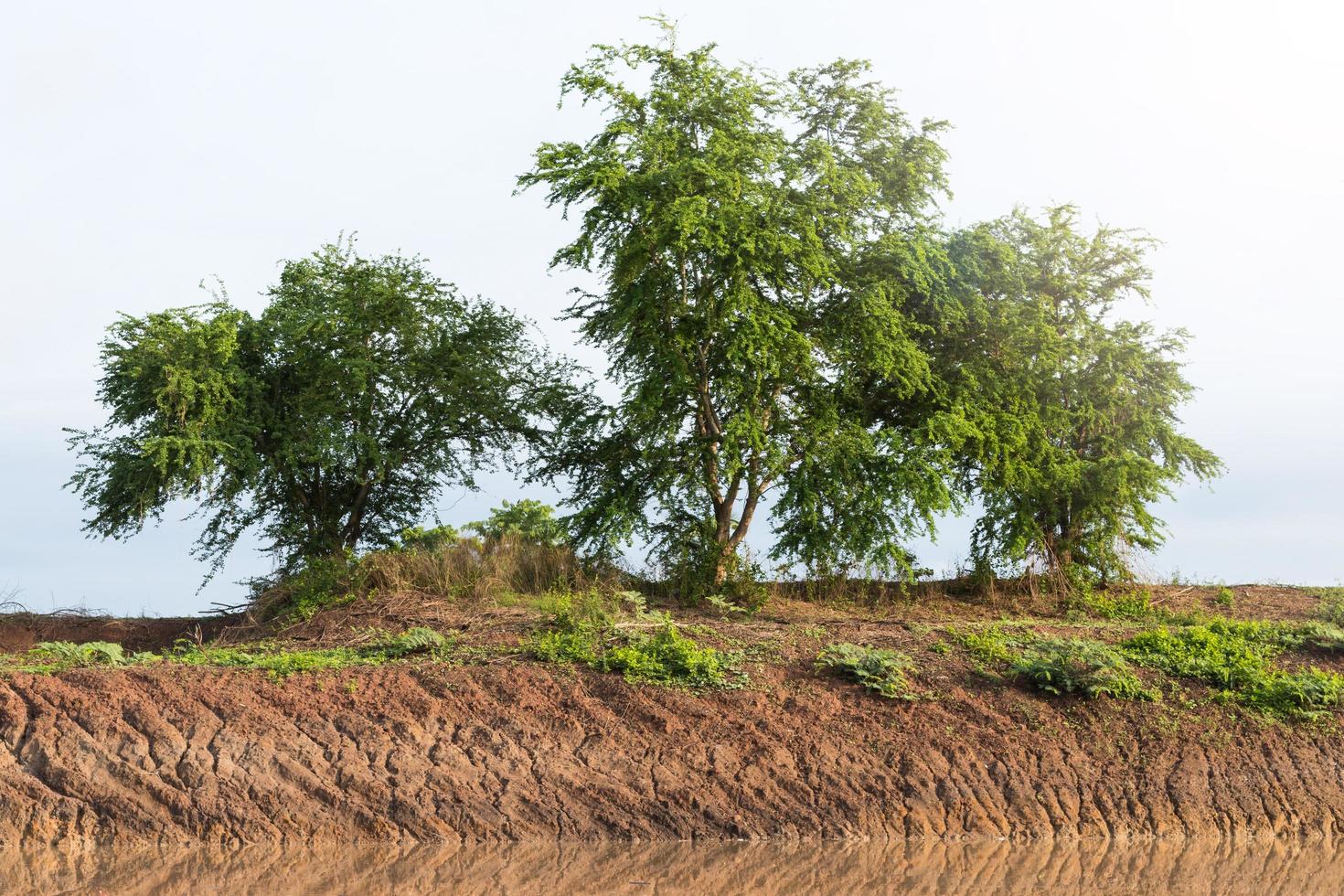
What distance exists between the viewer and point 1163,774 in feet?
44.4

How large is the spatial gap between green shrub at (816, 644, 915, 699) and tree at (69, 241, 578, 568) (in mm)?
10102

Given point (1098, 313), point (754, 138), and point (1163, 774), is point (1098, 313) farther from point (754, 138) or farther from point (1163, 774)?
point (1163, 774)

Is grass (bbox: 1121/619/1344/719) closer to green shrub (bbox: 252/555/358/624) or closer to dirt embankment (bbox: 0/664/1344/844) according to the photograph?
dirt embankment (bbox: 0/664/1344/844)

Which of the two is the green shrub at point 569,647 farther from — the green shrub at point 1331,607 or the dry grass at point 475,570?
the green shrub at point 1331,607

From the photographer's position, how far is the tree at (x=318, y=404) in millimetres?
23031

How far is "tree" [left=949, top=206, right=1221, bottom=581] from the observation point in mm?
21938

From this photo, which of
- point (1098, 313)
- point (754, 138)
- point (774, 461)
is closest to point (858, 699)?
point (774, 461)

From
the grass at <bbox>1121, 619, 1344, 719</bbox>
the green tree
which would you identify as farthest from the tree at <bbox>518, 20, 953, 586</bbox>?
the grass at <bbox>1121, 619, 1344, 719</bbox>

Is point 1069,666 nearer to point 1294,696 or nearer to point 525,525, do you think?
point 1294,696

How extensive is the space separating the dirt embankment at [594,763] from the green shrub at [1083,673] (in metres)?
0.30

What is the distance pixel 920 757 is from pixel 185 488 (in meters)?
15.6

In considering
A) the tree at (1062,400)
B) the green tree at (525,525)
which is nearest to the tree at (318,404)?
the green tree at (525,525)

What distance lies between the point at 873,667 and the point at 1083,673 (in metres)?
2.55

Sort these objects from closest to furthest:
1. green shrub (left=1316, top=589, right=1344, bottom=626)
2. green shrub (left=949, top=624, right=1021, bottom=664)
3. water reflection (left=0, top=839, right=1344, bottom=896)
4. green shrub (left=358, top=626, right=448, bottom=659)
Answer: water reflection (left=0, top=839, right=1344, bottom=896) < green shrub (left=358, top=626, right=448, bottom=659) < green shrub (left=949, top=624, right=1021, bottom=664) < green shrub (left=1316, top=589, right=1344, bottom=626)
